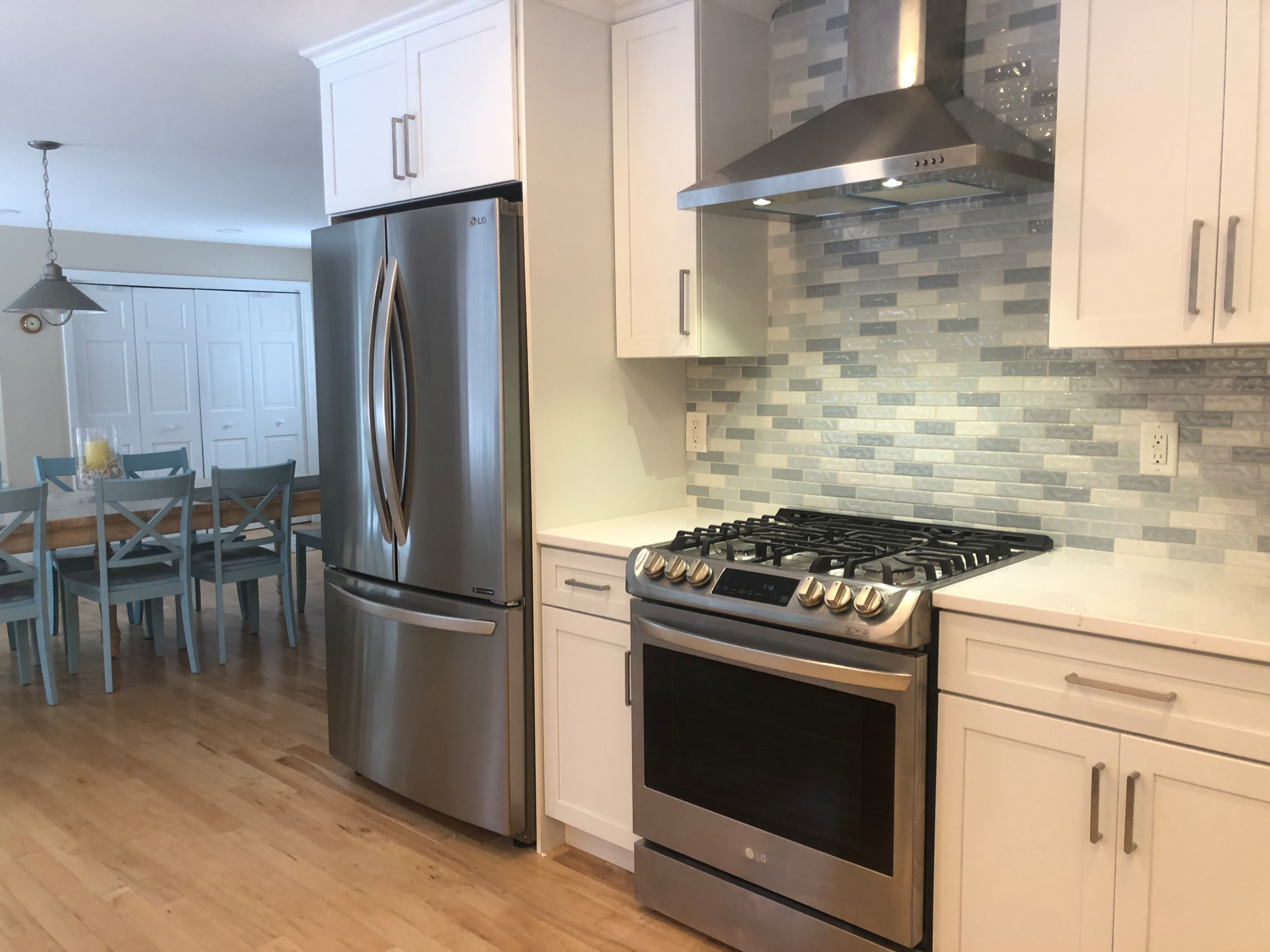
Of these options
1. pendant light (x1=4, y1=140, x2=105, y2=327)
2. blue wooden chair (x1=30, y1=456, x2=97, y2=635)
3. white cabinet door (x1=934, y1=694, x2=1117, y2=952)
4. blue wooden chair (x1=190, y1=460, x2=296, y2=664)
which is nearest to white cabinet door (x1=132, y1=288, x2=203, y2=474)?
blue wooden chair (x1=30, y1=456, x2=97, y2=635)

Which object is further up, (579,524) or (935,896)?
(579,524)

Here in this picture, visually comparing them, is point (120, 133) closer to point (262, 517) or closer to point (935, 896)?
point (262, 517)

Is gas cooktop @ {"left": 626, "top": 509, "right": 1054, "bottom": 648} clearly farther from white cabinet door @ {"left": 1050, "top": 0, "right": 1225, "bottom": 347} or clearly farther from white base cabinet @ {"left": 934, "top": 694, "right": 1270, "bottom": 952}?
white cabinet door @ {"left": 1050, "top": 0, "right": 1225, "bottom": 347}

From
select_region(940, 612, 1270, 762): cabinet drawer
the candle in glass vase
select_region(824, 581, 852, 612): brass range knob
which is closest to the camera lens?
select_region(940, 612, 1270, 762): cabinet drawer

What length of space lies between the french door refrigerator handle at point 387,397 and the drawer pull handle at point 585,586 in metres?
0.55

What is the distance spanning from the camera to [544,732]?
2785 millimetres

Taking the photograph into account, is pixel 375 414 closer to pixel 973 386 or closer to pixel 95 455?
pixel 973 386

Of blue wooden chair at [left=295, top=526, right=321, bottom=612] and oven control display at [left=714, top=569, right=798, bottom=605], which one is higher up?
oven control display at [left=714, top=569, right=798, bottom=605]

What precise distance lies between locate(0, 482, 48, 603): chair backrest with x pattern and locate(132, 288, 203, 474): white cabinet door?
3.79 m

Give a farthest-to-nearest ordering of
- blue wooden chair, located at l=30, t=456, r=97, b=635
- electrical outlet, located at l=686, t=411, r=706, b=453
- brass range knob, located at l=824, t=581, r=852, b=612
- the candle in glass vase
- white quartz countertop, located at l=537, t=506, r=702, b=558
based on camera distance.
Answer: the candle in glass vase, blue wooden chair, located at l=30, t=456, r=97, b=635, electrical outlet, located at l=686, t=411, r=706, b=453, white quartz countertop, located at l=537, t=506, r=702, b=558, brass range knob, located at l=824, t=581, r=852, b=612

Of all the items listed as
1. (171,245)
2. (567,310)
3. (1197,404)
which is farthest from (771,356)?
(171,245)

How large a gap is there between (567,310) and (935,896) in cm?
172

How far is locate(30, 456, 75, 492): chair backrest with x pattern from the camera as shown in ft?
18.3

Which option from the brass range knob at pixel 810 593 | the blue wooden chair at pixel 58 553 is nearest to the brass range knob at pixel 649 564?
the brass range knob at pixel 810 593
